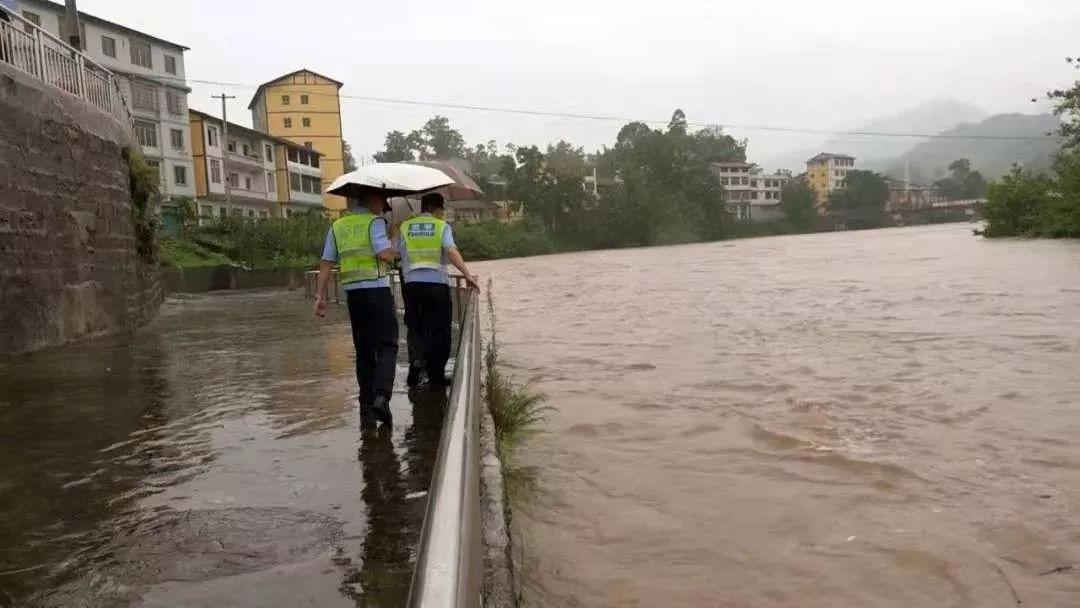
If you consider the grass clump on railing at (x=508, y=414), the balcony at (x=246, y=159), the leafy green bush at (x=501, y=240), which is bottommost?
the grass clump on railing at (x=508, y=414)

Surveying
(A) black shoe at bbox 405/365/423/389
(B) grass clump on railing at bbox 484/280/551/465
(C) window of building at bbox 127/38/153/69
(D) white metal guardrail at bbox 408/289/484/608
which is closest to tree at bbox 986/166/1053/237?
(B) grass clump on railing at bbox 484/280/551/465

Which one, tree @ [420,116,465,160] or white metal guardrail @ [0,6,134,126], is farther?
tree @ [420,116,465,160]

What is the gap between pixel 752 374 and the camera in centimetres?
919

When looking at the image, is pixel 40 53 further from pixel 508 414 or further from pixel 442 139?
pixel 442 139

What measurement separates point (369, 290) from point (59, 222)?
5935 millimetres

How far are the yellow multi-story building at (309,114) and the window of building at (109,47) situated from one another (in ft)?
68.6

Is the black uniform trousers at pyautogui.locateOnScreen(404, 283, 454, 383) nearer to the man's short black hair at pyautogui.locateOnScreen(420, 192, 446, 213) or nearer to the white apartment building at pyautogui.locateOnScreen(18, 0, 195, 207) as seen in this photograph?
the man's short black hair at pyautogui.locateOnScreen(420, 192, 446, 213)

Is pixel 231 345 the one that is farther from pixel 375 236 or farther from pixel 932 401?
pixel 932 401

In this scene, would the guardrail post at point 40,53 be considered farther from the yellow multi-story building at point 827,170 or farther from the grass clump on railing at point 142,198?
the yellow multi-story building at point 827,170

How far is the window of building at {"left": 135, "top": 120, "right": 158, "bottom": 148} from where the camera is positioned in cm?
4538

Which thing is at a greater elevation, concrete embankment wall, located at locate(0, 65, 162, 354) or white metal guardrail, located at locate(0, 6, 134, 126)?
white metal guardrail, located at locate(0, 6, 134, 126)

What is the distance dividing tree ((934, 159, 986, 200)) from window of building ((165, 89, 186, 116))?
344 ft

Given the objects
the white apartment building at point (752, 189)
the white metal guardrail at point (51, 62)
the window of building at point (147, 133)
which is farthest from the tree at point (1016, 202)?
the white apartment building at point (752, 189)

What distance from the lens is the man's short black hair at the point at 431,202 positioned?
21.5 feet
